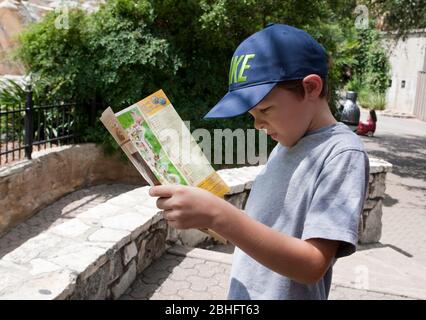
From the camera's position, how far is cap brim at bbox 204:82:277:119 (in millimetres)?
1179

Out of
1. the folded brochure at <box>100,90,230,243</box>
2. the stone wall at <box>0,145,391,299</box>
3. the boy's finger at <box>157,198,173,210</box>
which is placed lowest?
the stone wall at <box>0,145,391,299</box>

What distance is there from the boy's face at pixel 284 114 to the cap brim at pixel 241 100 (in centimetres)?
2

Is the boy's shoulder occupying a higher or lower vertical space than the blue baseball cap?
lower

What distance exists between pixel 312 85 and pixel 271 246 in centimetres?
45

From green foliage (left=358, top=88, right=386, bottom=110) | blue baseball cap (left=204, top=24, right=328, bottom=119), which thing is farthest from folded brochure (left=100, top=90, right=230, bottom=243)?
green foliage (left=358, top=88, right=386, bottom=110)

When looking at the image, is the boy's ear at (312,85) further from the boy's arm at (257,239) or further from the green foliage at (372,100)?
the green foliage at (372,100)

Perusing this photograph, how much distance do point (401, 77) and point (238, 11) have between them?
17689 millimetres

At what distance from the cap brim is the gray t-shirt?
21 centimetres

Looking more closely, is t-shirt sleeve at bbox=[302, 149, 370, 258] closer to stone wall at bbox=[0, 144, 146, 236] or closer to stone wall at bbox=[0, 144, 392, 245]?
stone wall at bbox=[0, 144, 392, 245]

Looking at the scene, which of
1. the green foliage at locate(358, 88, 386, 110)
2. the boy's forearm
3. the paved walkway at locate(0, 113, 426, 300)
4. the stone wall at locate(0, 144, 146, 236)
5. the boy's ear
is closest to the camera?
the boy's forearm

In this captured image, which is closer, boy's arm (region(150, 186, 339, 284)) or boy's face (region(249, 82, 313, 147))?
boy's arm (region(150, 186, 339, 284))

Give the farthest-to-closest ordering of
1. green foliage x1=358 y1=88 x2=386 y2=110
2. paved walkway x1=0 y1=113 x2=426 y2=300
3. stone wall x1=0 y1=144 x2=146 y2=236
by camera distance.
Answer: green foliage x1=358 y1=88 x2=386 y2=110, stone wall x1=0 y1=144 x2=146 y2=236, paved walkway x1=0 y1=113 x2=426 y2=300
